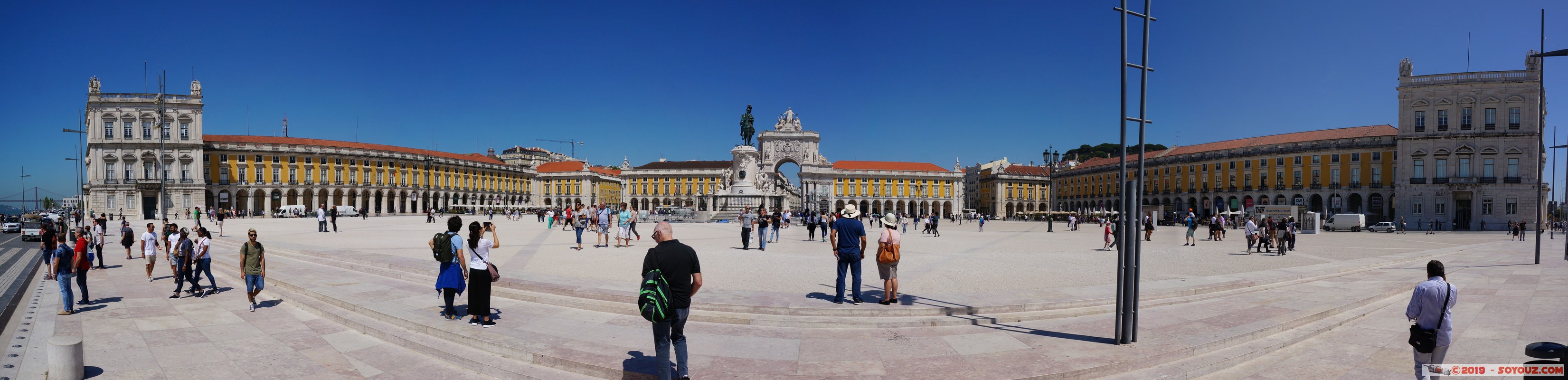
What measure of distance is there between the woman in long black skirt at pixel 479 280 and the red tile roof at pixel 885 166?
91660 millimetres

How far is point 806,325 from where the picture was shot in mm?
7223

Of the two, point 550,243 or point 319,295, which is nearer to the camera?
point 319,295

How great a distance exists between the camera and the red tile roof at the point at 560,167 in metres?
105

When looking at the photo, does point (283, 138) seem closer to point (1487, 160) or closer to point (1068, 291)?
point (1068, 291)

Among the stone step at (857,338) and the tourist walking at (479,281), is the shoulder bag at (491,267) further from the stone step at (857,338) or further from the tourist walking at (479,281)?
the stone step at (857,338)

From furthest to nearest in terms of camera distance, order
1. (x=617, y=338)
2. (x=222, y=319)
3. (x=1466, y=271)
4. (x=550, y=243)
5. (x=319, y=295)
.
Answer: (x=550, y=243) → (x=1466, y=271) → (x=319, y=295) → (x=222, y=319) → (x=617, y=338)

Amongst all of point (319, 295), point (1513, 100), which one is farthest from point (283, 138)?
point (1513, 100)

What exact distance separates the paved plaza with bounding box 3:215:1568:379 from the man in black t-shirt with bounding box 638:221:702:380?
0.53 m

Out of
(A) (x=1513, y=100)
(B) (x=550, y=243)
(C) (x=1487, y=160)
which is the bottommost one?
(B) (x=550, y=243)

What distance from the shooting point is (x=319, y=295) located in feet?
28.9

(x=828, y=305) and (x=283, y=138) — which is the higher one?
(x=283, y=138)

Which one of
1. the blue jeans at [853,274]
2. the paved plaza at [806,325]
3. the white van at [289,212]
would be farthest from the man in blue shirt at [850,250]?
the white van at [289,212]

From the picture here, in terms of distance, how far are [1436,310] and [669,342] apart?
17.5ft

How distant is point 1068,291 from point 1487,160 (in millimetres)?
57269
